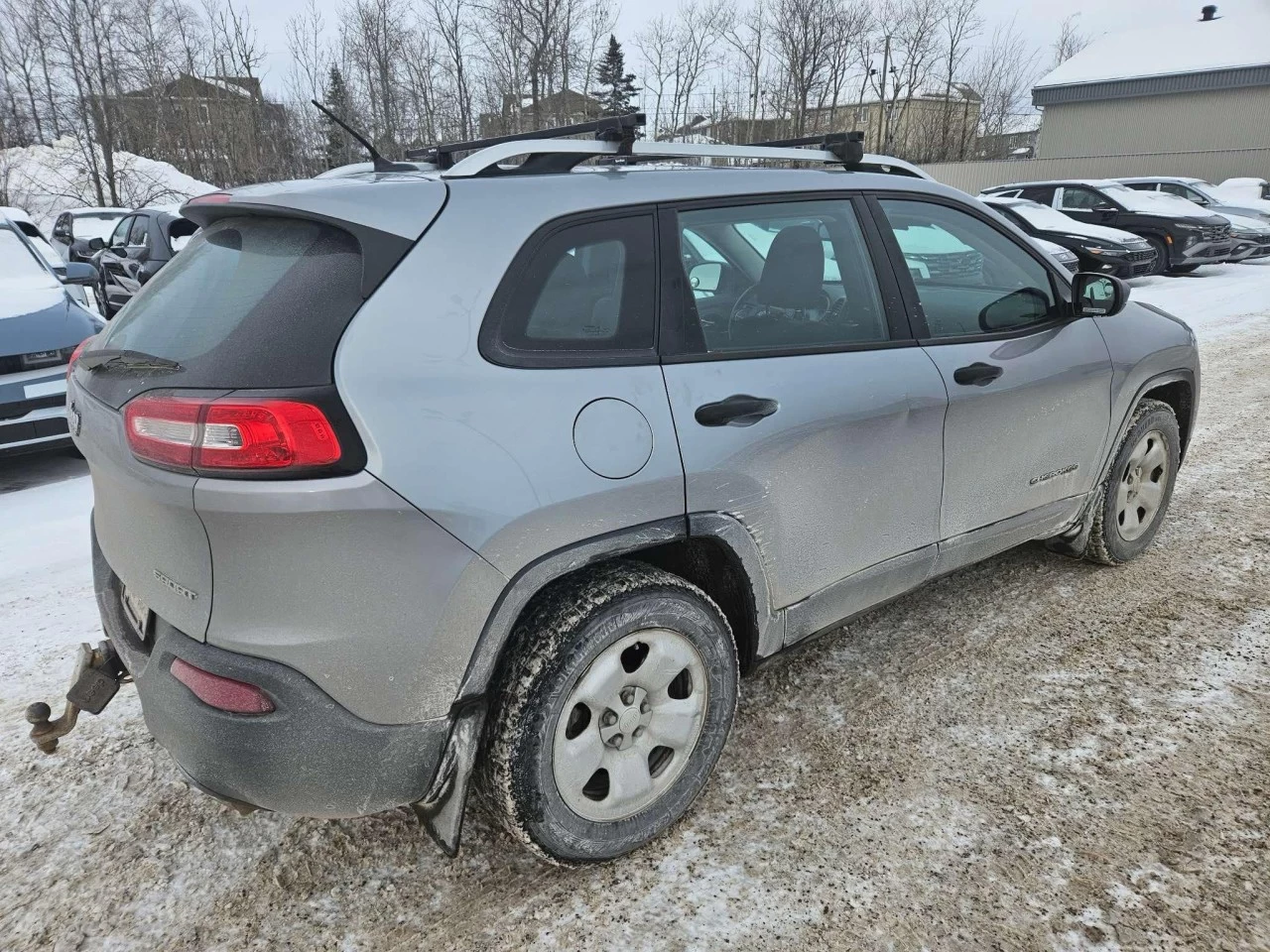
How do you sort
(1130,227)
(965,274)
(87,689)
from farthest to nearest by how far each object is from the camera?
(1130,227) < (965,274) < (87,689)

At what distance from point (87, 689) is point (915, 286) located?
273cm

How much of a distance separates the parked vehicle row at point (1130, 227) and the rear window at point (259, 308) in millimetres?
13071

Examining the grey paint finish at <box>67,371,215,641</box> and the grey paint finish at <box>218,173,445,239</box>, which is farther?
the grey paint finish at <box>218,173,445,239</box>

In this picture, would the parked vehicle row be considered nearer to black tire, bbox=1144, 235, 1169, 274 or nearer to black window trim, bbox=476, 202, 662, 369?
black tire, bbox=1144, 235, 1169, 274

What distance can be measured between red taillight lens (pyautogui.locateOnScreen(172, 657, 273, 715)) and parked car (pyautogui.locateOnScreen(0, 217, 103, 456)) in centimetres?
441

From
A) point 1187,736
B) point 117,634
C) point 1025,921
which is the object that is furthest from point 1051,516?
point 117,634

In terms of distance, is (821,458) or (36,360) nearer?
(821,458)

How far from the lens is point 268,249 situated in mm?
2023

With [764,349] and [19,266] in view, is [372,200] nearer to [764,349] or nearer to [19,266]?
[764,349]

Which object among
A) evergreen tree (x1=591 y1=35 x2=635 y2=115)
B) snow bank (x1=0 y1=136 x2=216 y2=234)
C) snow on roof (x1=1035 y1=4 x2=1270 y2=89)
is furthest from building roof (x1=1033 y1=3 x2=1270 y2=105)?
snow bank (x1=0 y1=136 x2=216 y2=234)

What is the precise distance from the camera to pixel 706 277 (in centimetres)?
240

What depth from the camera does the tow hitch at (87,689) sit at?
2320 millimetres

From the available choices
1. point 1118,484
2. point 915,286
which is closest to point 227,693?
point 915,286

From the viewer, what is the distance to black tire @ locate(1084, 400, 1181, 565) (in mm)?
3670
